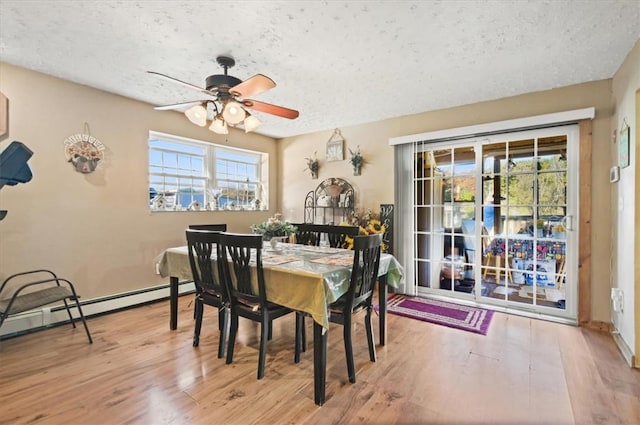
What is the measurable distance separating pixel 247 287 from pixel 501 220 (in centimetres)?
301

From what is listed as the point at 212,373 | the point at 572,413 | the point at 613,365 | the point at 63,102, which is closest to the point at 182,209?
the point at 63,102

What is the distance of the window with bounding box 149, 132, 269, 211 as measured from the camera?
3.97 meters

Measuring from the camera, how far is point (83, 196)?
126 inches

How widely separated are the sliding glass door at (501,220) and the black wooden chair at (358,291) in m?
1.98

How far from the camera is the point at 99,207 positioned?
10.9ft

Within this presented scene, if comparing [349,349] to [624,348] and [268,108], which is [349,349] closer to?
[268,108]

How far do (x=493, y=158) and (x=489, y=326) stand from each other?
1904 mm

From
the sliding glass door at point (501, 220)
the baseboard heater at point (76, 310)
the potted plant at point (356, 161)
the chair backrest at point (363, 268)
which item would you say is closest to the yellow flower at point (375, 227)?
the sliding glass door at point (501, 220)

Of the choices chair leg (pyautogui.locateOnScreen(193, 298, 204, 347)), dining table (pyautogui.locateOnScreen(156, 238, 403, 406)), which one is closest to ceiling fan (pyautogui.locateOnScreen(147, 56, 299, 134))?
dining table (pyautogui.locateOnScreen(156, 238, 403, 406))

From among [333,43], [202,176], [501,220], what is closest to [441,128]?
[501,220]

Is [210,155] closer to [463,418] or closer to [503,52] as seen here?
[503,52]

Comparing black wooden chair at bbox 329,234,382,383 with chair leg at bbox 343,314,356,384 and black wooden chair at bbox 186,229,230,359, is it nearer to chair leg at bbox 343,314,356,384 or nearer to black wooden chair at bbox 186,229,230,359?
chair leg at bbox 343,314,356,384

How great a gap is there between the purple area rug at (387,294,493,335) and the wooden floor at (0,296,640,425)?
0.62 ft

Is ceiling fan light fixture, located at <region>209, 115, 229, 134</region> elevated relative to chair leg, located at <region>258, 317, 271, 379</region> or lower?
elevated
